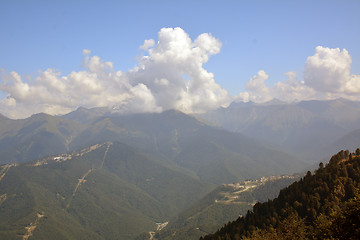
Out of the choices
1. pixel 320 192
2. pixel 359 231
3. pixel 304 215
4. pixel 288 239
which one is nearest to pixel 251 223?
pixel 304 215

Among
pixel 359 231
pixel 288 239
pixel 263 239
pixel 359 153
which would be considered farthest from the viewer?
pixel 359 153

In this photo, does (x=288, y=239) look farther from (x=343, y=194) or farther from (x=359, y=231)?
(x=343, y=194)

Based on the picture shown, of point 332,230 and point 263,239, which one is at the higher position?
point 332,230

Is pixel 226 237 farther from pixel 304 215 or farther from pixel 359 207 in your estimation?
pixel 359 207

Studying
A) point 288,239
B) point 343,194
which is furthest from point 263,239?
point 343,194

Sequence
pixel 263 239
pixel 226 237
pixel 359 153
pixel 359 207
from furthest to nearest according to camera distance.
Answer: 1. pixel 359 153
2. pixel 226 237
3. pixel 263 239
4. pixel 359 207

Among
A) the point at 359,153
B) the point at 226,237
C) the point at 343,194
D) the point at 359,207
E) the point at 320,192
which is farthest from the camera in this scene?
the point at 359,153

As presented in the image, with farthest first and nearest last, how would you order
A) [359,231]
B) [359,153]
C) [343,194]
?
[359,153], [343,194], [359,231]

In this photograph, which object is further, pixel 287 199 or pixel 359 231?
pixel 287 199

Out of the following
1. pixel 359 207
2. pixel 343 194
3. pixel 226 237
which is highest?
pixel 359 207
